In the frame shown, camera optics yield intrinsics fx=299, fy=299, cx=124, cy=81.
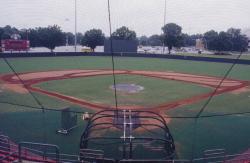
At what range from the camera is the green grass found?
14.4 metres

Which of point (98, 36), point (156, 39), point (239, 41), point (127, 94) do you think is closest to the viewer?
point (127, 94)

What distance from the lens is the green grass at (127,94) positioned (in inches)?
565

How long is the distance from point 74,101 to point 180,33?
33.2 meters

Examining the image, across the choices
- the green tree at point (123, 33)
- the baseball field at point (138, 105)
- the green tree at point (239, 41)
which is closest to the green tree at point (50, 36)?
the green tree at point (123, 33)

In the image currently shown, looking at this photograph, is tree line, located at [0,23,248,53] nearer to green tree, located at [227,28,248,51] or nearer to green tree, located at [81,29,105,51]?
green tree, located at [81,29,105,51]

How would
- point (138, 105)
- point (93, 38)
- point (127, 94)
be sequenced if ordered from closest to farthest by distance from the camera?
point (138, 105), point (127, 94), point (93, 38)

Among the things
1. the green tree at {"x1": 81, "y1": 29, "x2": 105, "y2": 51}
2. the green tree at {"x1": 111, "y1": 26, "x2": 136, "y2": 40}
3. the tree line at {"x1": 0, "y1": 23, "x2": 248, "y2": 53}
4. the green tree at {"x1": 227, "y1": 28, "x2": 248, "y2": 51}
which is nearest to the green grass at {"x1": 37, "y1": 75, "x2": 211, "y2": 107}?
the green tree at {"x1": 227, "y1": 28, "x2": 248, "y2": 51}

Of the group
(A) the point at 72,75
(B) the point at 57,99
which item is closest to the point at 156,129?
(B) the point at 57,99

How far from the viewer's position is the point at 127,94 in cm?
1571

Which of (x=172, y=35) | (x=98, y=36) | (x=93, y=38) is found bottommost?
(x=93, y=38)

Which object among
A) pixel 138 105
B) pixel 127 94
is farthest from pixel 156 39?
pixel 138 105

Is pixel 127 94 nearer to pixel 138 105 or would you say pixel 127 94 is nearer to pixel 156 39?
pixel 138 105

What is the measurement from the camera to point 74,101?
44.9 feet

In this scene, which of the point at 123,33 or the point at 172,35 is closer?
the point at 172,35
